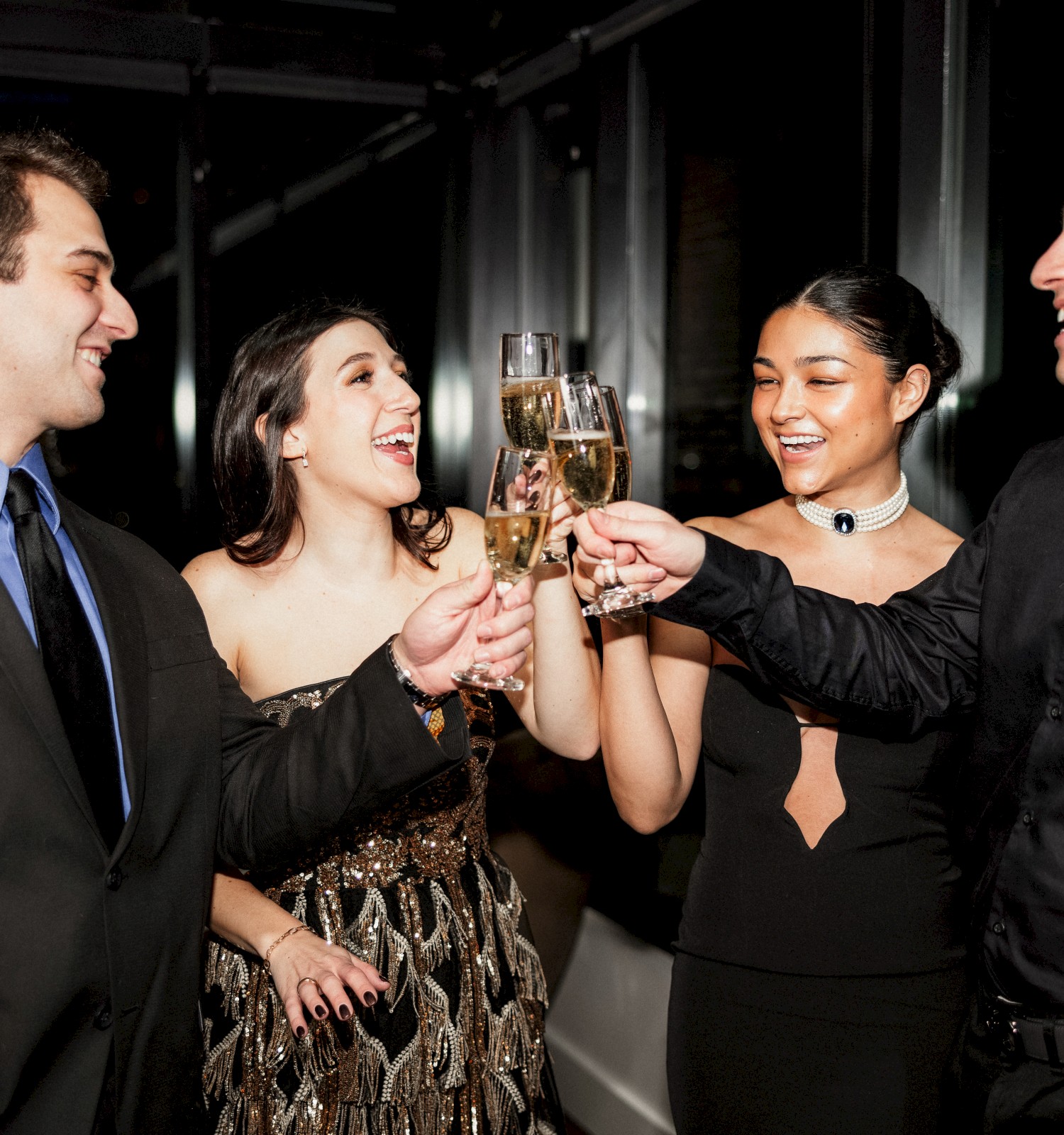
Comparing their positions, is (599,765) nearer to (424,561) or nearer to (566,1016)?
(566,1016)

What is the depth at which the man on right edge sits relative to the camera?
52.2 inches

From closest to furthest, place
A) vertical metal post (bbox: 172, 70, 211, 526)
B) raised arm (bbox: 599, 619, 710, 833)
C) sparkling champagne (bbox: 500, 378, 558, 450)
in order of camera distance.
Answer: sparkling champagne (bbox: 500, 378, 558, 450) → raised arm (bbox: 599, 619, 710, 833) → vertical metal post (bbox: 172, 70, 211, 526)

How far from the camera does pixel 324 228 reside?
4.08m

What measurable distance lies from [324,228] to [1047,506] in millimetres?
3219

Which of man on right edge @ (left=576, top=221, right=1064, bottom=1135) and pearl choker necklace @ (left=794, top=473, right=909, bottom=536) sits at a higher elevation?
pearl choker necklace @ (left=794, top=473, right=909, bottom=536)

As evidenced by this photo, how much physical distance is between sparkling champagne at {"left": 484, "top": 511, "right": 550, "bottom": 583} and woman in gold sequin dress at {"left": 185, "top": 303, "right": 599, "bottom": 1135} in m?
0.22

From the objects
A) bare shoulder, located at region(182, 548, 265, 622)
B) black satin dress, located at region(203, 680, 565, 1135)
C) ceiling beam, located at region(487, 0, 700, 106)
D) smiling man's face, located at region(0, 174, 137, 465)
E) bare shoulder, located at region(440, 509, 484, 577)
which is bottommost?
black satin dress, located at region(203, 680, 565, 1135)

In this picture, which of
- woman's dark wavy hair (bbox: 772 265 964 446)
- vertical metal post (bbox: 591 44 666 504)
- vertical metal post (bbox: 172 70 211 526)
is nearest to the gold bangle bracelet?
woman's dark wavy hair (bbox: 772 265 964 446)

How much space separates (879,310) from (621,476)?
636mm

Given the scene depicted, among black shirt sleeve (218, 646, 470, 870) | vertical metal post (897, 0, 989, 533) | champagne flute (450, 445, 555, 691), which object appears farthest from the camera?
vertical metal post (897, 0, 989, 533)

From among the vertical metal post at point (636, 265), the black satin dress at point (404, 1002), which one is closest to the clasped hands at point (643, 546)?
the black satin dress at point (404, 1002)

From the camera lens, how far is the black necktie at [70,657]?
1.35 meters

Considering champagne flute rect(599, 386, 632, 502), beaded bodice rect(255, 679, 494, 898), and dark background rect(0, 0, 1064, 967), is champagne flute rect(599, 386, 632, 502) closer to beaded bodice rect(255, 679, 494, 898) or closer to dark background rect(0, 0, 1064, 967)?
beaded bodice rect(255, 679, 494, 898)

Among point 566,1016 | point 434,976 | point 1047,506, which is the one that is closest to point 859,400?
point 1047,506
